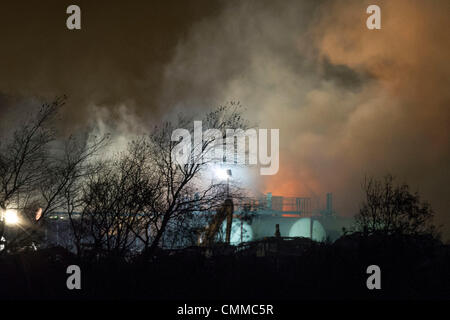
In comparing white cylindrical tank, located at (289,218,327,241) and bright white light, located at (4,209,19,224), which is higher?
bright white light, located at (4,209,19,224)

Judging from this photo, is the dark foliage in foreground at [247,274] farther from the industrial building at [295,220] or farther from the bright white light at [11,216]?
the industrial building at [295,220]

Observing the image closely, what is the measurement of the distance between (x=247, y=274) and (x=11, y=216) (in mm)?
8955

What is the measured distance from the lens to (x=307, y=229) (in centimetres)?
7506

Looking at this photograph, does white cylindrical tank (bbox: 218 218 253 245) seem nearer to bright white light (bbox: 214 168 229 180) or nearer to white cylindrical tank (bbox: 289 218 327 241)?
bright white light (bbox: 214 168 229 180)

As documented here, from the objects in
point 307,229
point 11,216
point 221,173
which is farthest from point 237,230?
point 11,216

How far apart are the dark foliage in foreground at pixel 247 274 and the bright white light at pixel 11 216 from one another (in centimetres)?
127

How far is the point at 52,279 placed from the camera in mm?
15516

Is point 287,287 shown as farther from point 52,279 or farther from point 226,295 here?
point 52,279

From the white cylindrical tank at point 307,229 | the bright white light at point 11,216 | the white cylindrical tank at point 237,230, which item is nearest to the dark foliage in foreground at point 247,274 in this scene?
the bright white light at point 11,216

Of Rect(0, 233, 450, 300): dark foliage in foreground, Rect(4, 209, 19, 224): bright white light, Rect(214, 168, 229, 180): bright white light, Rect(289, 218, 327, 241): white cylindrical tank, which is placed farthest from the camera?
Rect(289, 218, 327, 241): white cylindrical tank

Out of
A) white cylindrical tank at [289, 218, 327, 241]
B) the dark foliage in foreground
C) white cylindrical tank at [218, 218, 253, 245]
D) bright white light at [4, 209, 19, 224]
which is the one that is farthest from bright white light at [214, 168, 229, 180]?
white cylindrical tank at [289, 218, 327, 241]

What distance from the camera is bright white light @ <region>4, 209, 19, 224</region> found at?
15883mm

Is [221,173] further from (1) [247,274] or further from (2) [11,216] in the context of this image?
(2) [11,216]

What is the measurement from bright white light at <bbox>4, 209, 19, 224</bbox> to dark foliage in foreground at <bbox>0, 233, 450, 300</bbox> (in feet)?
4.17
